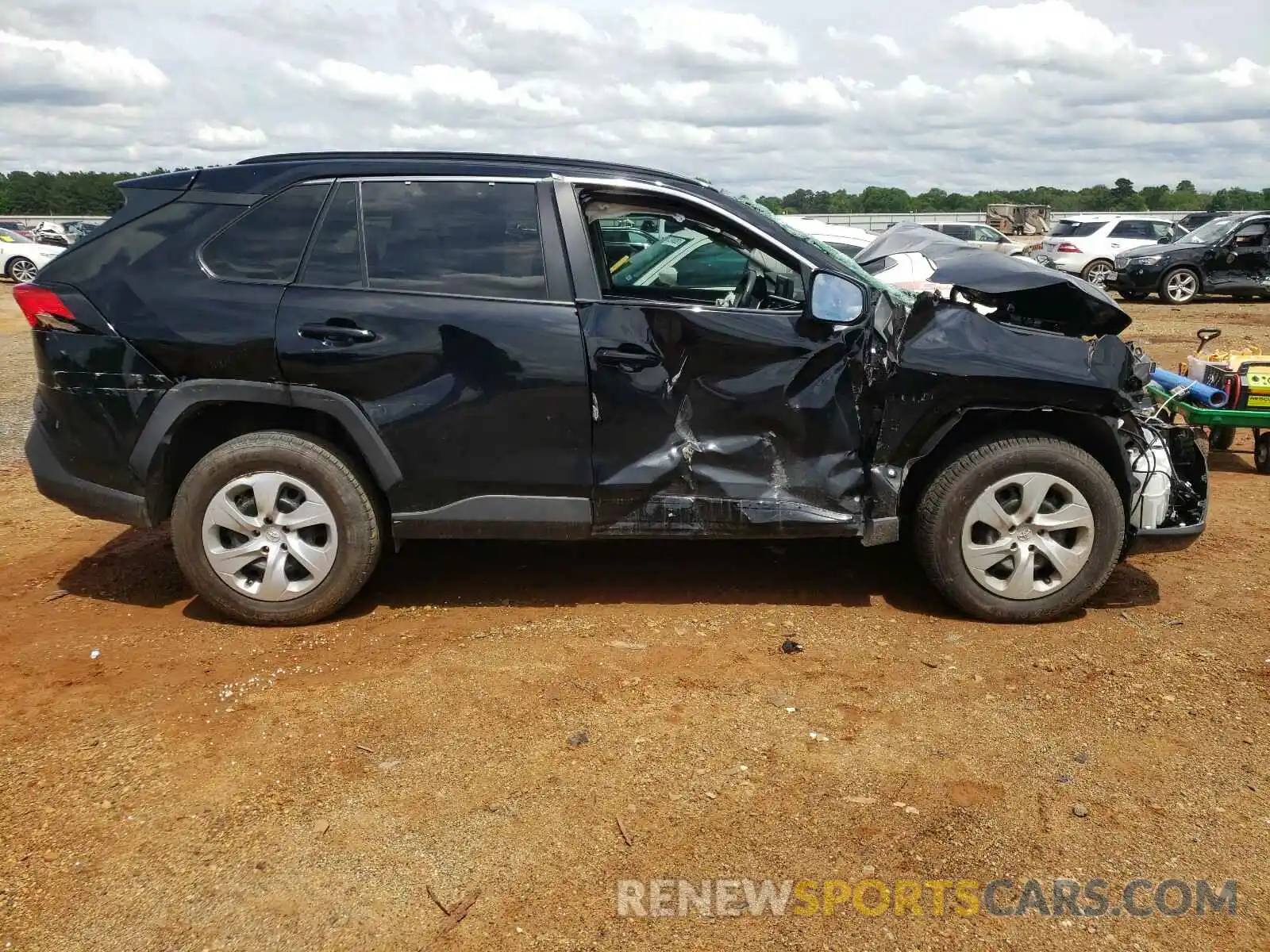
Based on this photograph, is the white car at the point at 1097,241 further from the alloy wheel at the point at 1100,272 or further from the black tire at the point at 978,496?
the black tire at the point at 978,496

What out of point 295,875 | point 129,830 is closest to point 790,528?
point 295,875

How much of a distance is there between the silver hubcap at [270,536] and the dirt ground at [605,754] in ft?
0.82

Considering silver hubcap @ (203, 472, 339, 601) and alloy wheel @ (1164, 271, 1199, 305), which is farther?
alloy wheel @ (1164, 271, 1199, 305)

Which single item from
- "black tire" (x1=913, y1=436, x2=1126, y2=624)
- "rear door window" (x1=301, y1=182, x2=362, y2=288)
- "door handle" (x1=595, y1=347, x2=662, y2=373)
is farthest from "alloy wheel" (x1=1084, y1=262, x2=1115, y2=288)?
"rear door window" (x1=301, y1=182, x2=362, y2=288)

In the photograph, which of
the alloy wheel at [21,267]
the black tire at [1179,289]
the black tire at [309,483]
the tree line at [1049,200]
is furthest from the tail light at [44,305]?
the tree line at [1049,200]

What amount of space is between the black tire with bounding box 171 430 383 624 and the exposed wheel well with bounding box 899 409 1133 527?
232 cm

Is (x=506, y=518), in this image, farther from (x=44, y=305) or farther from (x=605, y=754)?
(x=44, y=305)

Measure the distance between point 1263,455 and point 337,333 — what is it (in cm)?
628

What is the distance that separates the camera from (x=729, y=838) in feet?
9.59

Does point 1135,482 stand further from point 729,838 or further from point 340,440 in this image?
point 340,440

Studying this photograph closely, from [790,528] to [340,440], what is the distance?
195 centimetres

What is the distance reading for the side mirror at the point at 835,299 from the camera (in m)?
4.12

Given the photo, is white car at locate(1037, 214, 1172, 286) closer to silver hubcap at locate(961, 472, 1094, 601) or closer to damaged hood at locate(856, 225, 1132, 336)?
damaged hood at locate(856, 225, 1132, 336)

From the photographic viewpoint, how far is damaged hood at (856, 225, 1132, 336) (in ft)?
14.6
